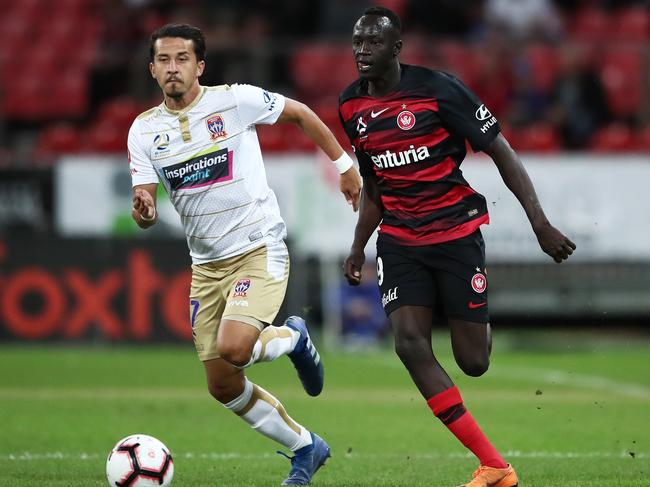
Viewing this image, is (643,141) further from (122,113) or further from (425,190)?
(425,190)

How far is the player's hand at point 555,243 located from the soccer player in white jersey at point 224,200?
128 centimetres

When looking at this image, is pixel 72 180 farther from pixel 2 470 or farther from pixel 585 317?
pixel 2 470

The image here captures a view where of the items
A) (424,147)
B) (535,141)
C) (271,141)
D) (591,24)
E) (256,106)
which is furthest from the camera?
(591,24)

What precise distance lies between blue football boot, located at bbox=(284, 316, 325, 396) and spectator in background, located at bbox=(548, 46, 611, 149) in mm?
12327

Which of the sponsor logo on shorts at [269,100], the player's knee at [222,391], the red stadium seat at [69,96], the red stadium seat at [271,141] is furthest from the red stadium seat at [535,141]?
the player's knee at [222,391]

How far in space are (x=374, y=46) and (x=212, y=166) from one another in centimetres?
115

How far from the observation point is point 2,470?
7.81 meters

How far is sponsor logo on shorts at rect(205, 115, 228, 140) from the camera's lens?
739 centimetres

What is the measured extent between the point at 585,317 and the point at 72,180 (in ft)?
25.2

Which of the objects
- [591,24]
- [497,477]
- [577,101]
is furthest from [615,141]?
[497,477]

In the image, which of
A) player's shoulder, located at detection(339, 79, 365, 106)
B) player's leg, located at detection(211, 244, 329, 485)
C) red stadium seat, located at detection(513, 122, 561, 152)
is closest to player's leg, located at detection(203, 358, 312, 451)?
player's leg, located at detection(211, 244, 329, 485)

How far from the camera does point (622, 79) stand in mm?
19859

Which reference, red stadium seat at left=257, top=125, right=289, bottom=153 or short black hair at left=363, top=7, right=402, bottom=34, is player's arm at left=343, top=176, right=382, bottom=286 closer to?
short black hair at left=363, top=7, right=402, bottom=34

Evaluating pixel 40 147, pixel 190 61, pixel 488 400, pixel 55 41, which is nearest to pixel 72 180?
pixel 40 147
